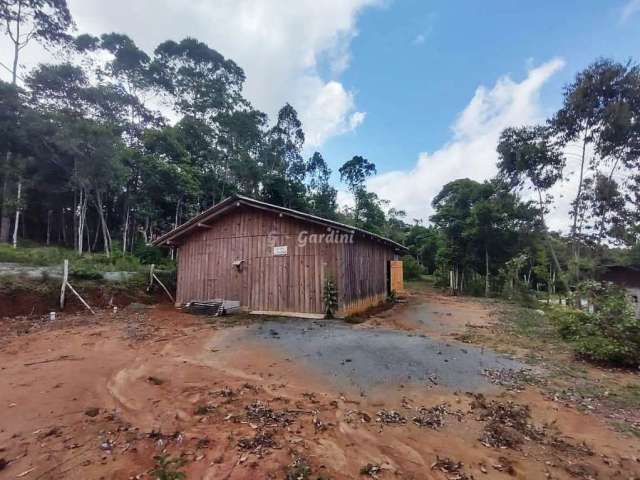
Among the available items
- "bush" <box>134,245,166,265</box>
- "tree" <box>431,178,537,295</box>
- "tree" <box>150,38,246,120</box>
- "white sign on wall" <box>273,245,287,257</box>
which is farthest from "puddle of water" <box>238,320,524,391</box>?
"tree" <box>150,38,246,120</box>

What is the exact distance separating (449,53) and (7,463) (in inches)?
579

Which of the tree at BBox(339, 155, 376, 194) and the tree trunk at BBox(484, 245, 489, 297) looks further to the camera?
the tree at BBox(339, 155, 376, 194)

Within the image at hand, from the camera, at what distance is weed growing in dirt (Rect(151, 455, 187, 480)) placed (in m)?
2.26

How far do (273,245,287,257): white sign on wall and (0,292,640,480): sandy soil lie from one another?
4.66m

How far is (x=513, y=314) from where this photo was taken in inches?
456

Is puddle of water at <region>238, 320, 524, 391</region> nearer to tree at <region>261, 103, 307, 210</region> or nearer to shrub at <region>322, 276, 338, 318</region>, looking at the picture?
shrub at <region>322, 276, 338, 318</region>

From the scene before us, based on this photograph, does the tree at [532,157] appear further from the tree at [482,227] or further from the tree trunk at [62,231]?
the tree trunk at [62,231]

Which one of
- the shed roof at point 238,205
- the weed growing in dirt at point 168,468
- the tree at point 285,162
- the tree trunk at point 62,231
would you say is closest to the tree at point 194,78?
the tree at point 285,162

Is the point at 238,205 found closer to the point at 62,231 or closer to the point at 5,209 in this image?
the point at 5,209

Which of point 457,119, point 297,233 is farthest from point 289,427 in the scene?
point 457,119

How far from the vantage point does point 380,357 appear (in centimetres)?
536

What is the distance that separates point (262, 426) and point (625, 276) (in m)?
16.6

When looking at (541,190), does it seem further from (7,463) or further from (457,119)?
(7,463)

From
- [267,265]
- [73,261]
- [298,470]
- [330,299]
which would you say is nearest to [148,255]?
[73,261]
